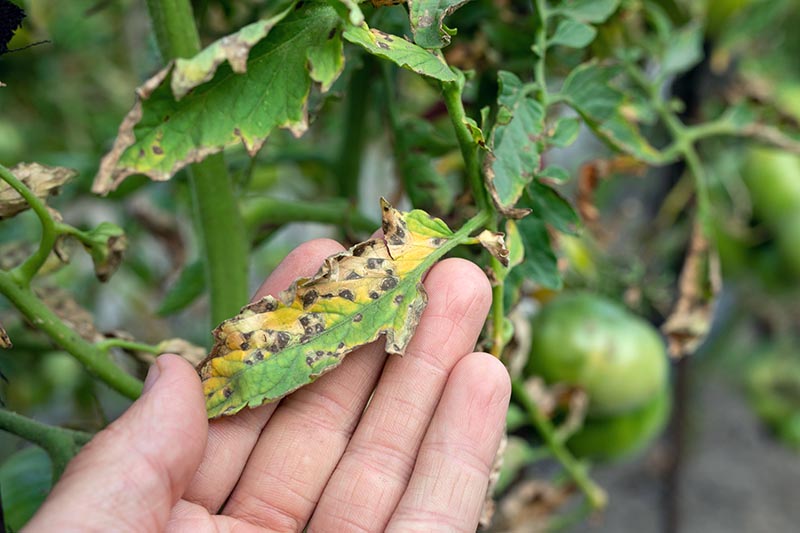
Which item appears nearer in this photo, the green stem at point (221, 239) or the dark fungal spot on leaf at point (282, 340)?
the dark fungal spot on leaf at point (282, 340)

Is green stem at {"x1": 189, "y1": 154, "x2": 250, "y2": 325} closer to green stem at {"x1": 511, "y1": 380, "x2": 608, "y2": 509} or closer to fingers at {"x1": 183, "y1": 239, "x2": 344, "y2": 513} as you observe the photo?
fingers at {"x1": 183, "y1": 239, "x2": 344, "y2": 513}

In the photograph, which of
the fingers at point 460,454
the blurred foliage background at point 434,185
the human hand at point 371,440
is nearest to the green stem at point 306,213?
the blurred foliage background at point 434,185

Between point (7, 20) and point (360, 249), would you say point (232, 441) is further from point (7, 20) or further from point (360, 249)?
point (7, 20)

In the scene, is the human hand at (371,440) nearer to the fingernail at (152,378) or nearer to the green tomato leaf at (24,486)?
the fingernail at (152,378)

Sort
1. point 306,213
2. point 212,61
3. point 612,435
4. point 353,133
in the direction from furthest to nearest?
point 612,435, point 353,133, point 306,213, point 212,61

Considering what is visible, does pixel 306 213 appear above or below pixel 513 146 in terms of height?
below

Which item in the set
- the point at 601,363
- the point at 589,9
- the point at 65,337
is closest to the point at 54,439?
the point at 65,337
